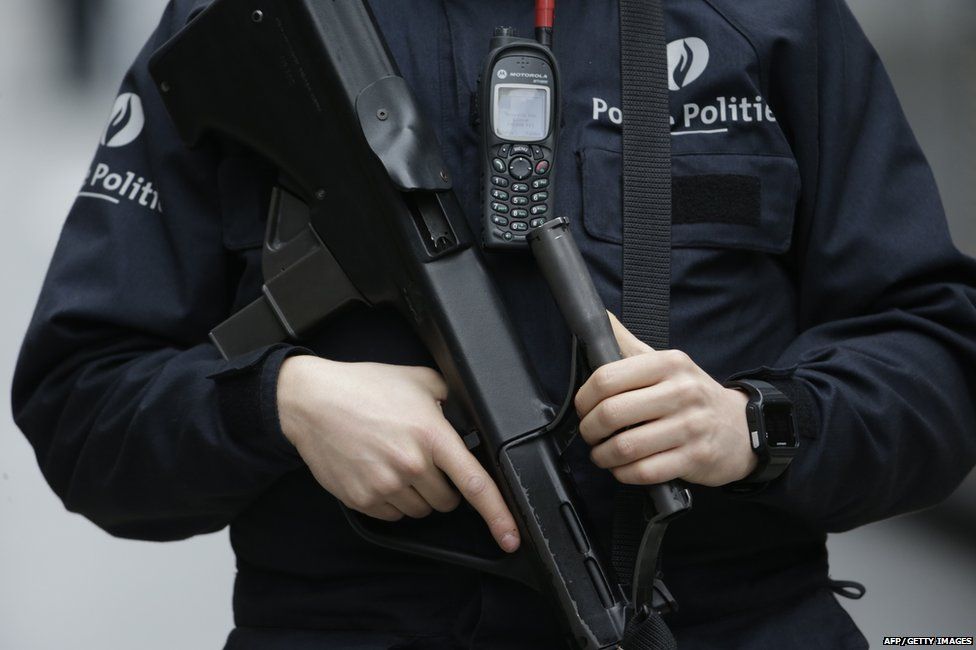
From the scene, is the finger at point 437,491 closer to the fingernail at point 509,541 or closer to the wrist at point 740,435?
the fingernail at point 509,541

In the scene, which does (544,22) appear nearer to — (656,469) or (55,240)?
(656,469)

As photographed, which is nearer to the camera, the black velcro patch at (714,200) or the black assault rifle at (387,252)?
the black assault rifle at (387,252)

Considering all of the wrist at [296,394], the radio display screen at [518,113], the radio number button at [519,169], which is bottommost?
the wrist at [296,394]

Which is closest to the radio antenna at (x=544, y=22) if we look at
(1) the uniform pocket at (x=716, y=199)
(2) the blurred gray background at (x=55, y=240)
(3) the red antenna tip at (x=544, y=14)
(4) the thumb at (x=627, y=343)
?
(3) the red antenna tip at (x=544, y=14)

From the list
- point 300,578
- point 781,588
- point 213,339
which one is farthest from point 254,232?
point 781,588

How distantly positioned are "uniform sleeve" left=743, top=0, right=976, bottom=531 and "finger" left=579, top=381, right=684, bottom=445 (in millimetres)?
151

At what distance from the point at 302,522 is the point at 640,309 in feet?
1.22

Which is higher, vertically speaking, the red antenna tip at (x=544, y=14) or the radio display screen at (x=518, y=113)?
the red antenna tip at (x=544, y=14)

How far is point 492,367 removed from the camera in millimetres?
1024

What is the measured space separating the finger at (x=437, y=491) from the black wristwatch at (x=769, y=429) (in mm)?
259

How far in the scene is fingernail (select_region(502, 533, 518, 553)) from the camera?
998 millimetres

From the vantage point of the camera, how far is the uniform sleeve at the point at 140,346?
1.11 m
